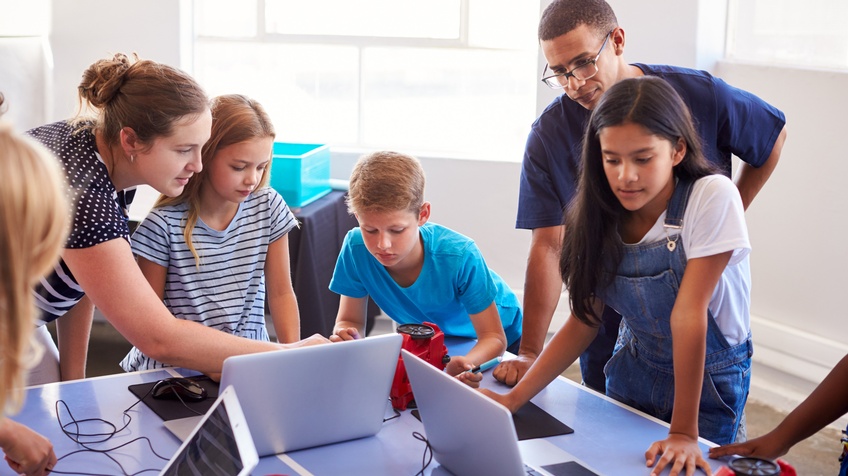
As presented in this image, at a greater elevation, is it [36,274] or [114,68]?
[114,68]

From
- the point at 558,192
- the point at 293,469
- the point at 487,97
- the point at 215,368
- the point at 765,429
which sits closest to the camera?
the point at 293,469

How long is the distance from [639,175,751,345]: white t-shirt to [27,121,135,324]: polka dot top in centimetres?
105

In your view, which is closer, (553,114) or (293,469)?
(293,469)

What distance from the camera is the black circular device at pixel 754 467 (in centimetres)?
129

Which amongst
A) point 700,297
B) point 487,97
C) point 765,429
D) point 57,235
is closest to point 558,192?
point 700,297

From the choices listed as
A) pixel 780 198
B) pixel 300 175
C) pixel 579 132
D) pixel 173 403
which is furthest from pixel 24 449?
pixel 780 198

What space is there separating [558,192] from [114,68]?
111 centimetres

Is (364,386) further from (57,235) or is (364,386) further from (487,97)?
(487,97)

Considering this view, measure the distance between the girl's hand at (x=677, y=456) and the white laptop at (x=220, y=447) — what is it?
2.30ft

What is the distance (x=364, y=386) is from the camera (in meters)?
1.65

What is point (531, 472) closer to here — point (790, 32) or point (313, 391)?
point (313, 391)

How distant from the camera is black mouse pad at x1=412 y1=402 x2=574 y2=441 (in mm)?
1696

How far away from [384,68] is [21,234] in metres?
3.60

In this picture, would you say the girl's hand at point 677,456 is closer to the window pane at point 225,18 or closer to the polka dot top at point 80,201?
the polka dot top at point 80,201
